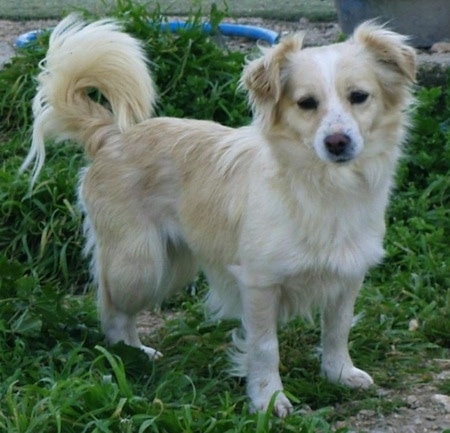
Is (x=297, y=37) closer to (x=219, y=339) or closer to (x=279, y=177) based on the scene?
(x=279, y=177)

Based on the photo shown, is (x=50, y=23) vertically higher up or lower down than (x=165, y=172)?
lower down

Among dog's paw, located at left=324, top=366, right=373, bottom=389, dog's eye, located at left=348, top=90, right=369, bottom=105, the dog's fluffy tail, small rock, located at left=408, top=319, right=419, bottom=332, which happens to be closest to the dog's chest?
dog's eye, located at left=348, top=90, right=369, bottom=105

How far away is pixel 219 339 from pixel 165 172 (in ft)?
2.68

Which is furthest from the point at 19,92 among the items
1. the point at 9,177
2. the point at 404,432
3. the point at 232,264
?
the point at 404,432

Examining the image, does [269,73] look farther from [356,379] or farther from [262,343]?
[356,379]

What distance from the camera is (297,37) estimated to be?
14.3 ft

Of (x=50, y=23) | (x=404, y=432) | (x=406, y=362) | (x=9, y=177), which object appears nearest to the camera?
(x=404, y=432)

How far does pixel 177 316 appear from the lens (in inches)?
215

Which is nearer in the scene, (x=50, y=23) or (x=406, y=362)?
(x=406, y=362)

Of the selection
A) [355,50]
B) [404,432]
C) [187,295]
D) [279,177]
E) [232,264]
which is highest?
[355,50]

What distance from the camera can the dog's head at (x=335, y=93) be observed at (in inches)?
160

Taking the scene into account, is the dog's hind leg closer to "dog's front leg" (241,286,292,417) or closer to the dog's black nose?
"dog's front leg" (241,286,292,417)

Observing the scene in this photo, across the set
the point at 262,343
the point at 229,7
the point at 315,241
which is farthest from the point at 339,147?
the point at 229,7

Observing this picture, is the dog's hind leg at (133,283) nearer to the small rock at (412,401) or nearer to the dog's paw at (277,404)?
the dog's paw at (277,404)
